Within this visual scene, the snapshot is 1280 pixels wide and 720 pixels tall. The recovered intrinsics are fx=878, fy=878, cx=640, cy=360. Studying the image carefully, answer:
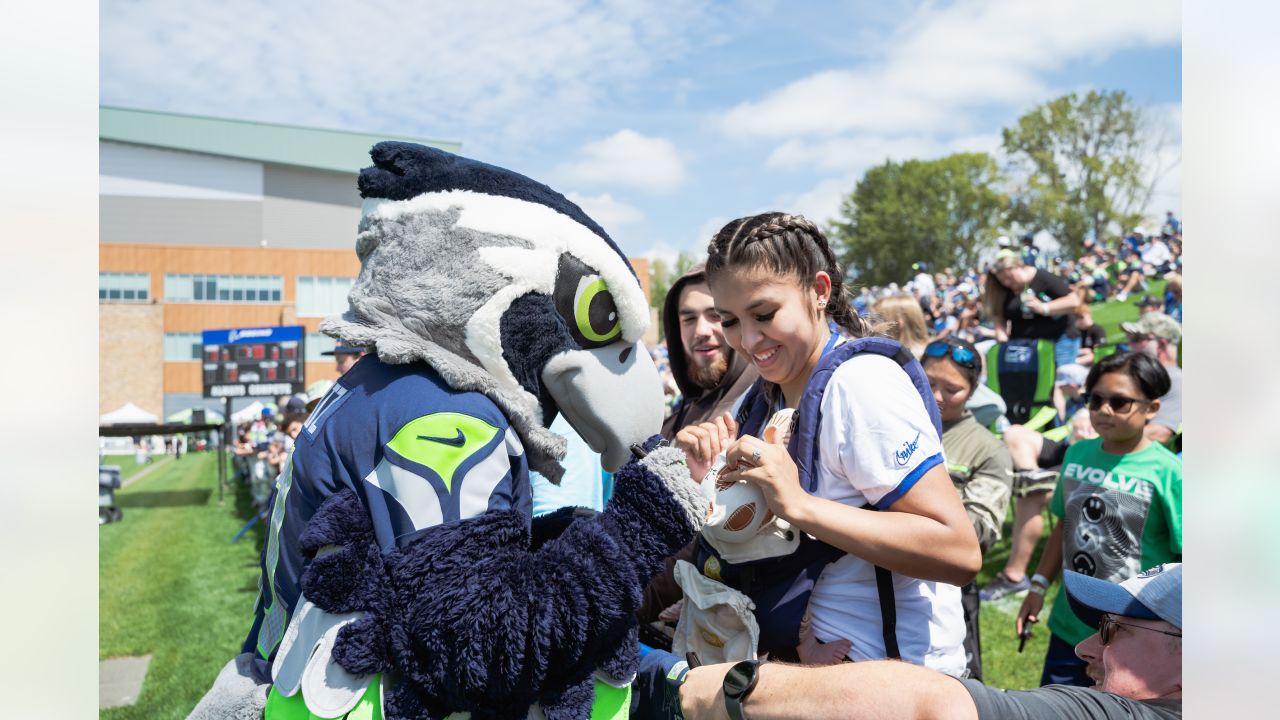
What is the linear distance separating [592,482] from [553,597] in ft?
5.10

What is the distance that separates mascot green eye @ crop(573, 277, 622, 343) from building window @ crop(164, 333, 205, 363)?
148 ft

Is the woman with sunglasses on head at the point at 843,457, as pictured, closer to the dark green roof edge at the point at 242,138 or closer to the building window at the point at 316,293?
the building window at the point at 316,293

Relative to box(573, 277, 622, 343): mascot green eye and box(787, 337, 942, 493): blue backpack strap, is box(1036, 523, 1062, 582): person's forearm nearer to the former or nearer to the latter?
box(787, 337, 942, 493): blue backpack strap

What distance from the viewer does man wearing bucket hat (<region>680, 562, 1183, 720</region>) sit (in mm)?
1672

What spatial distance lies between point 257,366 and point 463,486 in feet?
57.8

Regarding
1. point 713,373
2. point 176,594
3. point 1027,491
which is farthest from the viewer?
point 176,594

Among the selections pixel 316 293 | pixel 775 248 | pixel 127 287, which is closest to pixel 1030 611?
pixel 775 248

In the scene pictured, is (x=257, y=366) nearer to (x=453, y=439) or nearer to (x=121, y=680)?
(x=121, y=680)

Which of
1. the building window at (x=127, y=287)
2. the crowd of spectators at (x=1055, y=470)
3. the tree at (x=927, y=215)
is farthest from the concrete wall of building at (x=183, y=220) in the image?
the crowd of spectators at (x=1055, y=470)

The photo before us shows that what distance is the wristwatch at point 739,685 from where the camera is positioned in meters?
1.72

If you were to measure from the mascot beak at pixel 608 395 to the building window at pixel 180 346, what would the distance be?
45.2 metres

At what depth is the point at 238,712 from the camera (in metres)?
1.68

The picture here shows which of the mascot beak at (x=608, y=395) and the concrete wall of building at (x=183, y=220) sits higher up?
the concrete wall of building at (x=183, y=220)

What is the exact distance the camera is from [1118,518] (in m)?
3.50
